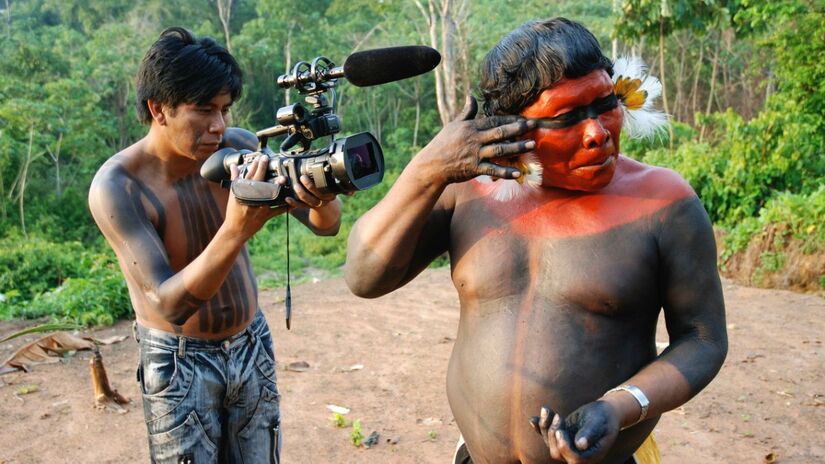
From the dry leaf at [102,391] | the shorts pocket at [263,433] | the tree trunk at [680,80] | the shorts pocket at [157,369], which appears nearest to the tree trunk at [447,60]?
the tree trunk at [680,80]

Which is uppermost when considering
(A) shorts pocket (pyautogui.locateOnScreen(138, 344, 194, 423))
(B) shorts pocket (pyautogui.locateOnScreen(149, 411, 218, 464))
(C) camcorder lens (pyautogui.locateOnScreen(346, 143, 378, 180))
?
(C) camcorder lens (pyautogui.locateOnScreen(346, 143, 378, 180))

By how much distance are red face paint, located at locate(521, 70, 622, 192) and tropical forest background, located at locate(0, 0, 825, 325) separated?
87 centimetres

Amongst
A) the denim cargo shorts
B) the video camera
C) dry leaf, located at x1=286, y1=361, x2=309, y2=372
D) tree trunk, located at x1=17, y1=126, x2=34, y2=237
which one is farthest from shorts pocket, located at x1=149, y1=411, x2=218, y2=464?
tree trunk, located at x1=17, y1=126, x2=34, y2=237

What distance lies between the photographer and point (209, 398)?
2.66 meters

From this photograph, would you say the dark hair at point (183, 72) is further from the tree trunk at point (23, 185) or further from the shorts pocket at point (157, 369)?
the tree trunk at point (23, 185)

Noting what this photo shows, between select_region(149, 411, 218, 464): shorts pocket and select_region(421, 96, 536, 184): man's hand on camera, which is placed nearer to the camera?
select_region(421, 96, 536, 184): man's hand on camera

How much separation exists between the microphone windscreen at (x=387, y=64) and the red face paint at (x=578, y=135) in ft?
0.99

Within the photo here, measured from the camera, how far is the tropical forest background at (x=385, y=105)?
8641 millimetres

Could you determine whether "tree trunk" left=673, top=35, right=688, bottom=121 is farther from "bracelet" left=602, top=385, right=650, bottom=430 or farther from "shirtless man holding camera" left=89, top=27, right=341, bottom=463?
"bracelet" left=602, top=385, right=650, bottom=430

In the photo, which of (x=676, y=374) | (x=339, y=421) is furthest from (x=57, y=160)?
(x=676, y=374)

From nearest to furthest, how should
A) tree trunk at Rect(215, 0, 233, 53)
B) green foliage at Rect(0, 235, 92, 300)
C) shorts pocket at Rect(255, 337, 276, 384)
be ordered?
shorts pocket at Rect(255, 337, 276, 384)
green foliage at Rect(0, 235, 92, 300)
tree trunk at Rect(215, 0, 233, 53)

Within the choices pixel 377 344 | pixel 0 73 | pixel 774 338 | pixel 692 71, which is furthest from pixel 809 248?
pixel 0 73

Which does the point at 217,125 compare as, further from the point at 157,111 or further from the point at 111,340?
the point at 111,340

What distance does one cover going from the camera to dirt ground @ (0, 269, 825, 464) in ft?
15.0
